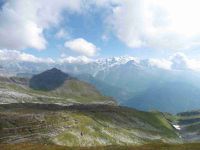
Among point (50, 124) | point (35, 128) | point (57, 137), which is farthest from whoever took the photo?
point (50, 124)

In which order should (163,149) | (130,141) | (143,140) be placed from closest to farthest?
(163,149) < (130,141) < (143,140)

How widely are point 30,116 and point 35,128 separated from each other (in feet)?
62.1

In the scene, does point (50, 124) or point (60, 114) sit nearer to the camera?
point (50, 124)

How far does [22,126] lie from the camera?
145m

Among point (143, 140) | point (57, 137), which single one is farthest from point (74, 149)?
point (143, 140)

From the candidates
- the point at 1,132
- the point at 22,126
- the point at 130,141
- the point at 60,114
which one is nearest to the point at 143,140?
the point at 130,141

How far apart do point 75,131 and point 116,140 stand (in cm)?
2744

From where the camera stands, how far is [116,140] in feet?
539

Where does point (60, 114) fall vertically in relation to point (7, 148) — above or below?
above

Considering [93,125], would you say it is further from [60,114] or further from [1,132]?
[1,132]

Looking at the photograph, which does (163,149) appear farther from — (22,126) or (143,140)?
(143,140)

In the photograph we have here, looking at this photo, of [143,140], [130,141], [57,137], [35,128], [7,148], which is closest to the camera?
Answer: [7,148]

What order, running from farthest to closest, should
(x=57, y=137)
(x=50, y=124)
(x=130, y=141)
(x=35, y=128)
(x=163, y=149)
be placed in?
1. (x=130, y=141)
2. (x=50, y=124)
3. (x=35, y=128)
4. (x=57, y=137)
5. (x=163, y=149)

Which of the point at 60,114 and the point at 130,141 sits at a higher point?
the point at 60,114
